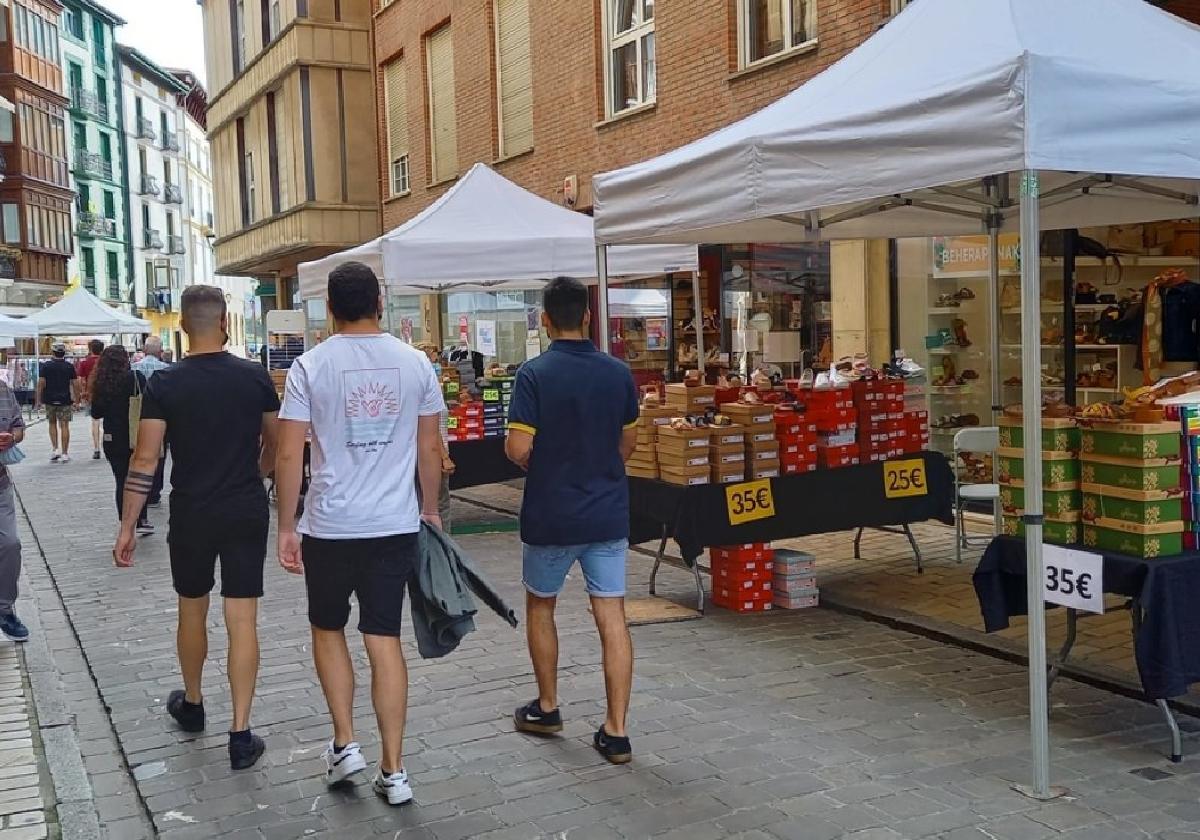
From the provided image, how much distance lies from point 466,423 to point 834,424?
428cm

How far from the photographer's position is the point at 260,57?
84.5ft

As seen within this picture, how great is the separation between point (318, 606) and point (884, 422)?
440 cm

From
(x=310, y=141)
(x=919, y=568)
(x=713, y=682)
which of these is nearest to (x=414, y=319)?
(x=310, y=141)

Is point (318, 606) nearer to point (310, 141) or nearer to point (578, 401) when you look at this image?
point (578, 401)

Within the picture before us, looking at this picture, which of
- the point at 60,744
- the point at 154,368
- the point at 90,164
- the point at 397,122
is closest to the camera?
the point at 60,744

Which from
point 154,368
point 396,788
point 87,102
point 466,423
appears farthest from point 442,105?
point 87,102

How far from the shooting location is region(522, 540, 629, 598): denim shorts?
4.71m

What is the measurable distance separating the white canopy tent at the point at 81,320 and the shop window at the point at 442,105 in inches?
460

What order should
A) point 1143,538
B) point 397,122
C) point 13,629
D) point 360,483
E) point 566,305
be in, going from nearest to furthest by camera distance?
point 360,483 < point 1143,538 < point 566,305 < point 13,629 < point 397,122

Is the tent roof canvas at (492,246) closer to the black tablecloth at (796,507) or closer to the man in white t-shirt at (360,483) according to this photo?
the black tablecloth at (796,507)

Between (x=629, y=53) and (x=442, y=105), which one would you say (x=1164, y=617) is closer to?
(x=629, y=53)

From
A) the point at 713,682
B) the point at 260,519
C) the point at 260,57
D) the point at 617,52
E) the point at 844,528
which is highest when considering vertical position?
the point at 260,57

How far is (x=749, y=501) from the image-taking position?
696 cm

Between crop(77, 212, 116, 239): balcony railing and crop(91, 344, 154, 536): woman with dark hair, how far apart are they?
4858 centimetres
